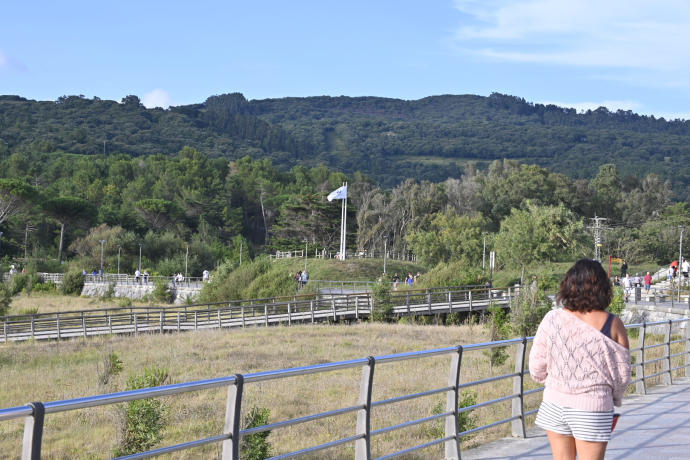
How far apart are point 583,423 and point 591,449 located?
16 cm

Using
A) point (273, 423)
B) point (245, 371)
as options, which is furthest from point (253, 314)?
point (273, 423)

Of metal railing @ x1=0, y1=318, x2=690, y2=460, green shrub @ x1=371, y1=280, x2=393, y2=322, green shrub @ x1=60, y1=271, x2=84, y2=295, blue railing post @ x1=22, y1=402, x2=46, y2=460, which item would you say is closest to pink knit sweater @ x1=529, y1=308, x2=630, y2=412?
metal railing @ x1=0, y1=318, x2=690, y2=460

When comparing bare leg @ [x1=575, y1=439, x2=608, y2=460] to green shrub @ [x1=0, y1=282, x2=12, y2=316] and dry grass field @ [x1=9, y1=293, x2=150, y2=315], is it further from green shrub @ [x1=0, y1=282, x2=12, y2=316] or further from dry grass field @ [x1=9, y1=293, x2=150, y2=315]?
dry grass field @ [x1=9, y1=293, x2=150, y2=315]

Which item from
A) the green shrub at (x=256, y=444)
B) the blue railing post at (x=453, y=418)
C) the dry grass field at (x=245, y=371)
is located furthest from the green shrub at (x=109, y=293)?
the blue railing post at (x=453, y=418)

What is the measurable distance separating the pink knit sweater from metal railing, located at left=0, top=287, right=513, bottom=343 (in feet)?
98.2

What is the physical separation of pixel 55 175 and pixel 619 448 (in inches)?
5860

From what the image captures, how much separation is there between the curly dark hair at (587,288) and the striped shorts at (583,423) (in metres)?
0.60

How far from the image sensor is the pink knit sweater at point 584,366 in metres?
4.85

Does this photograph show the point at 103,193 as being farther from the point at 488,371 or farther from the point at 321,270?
the point at 488,371

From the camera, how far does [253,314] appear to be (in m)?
37.3

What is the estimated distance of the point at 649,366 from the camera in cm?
1684

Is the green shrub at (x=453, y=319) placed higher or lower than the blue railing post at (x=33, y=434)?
lower

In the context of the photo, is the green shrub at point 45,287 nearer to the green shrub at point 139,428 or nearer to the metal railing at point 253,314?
the metal railing at point 253,314

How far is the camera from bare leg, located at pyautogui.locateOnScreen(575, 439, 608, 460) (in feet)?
15.9
